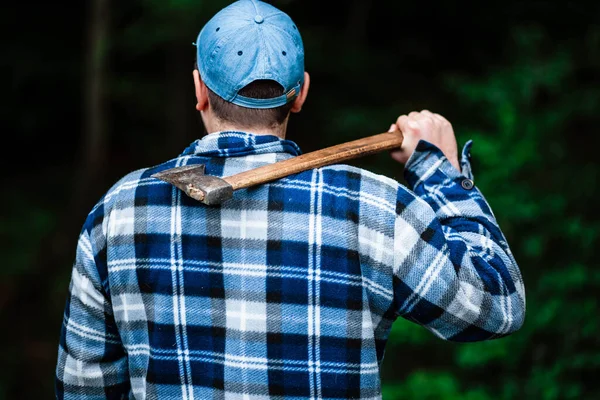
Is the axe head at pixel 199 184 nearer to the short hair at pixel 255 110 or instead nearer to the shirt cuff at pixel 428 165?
the short hair at pixel 255 110

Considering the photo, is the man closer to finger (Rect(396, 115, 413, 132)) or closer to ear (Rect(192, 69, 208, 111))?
ear (Rect(192, 69, 208, 111))

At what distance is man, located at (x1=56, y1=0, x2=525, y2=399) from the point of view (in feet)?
5.06

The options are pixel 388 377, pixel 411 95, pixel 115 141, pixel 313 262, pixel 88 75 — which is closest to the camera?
pixel 313 262

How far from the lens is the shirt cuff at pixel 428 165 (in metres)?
1.79

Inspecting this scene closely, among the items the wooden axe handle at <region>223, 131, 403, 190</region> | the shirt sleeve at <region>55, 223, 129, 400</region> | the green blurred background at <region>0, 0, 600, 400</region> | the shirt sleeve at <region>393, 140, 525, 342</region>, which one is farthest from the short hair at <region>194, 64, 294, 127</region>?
the green blurred background at <region>0, 0, 600, 400</region>

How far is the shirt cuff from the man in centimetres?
9

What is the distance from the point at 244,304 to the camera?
1.59m

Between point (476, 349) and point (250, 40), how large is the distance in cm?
239

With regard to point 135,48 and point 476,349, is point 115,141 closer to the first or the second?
point 135,48

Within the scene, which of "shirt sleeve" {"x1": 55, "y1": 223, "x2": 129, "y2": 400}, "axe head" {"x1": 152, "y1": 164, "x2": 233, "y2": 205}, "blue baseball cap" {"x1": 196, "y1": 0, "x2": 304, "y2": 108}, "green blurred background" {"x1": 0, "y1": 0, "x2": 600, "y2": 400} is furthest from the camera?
"green blurred background" {"x1": 0, "y1": 0, "x2": 600, "y2": 400}

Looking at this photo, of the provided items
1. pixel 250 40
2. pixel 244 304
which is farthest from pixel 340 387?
pixel 250 40

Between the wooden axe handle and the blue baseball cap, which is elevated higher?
the blue baseball cap

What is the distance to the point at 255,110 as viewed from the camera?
165cm

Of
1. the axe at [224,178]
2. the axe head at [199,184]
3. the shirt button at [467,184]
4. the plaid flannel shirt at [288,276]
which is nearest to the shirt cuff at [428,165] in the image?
the shirt button at [467,184]
